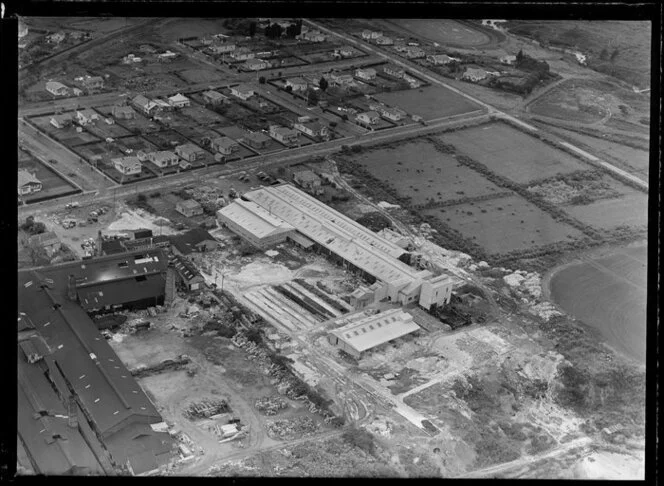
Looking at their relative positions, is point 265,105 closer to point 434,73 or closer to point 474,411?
point 434,73

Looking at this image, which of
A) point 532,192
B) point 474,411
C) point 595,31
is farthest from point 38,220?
point 595,31

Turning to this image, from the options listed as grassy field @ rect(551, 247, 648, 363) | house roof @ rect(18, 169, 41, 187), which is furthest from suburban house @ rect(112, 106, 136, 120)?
grassy field @ rect(551, 247, 648, 363)

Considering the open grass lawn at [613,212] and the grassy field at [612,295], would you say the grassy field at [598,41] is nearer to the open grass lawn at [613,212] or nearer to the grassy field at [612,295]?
the open grass lawn at [613,212]

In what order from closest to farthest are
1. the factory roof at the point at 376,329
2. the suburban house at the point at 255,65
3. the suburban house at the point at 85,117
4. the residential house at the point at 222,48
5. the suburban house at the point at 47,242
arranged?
1. the factory roof at the point at 376,329
2. the suburban house at the point at 47,242
3. the suburban house at the point at 85,117
4. the suburban house at the point at 255,65
5. the residential house at the point at 222,48

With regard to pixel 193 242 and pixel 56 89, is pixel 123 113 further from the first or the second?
pixel 193 242

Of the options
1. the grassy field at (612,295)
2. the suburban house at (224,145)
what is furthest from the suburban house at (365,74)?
the grassy field at (612,295)

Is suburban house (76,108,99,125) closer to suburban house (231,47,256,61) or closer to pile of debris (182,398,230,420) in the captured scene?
suburban house (231,47,256,61)
